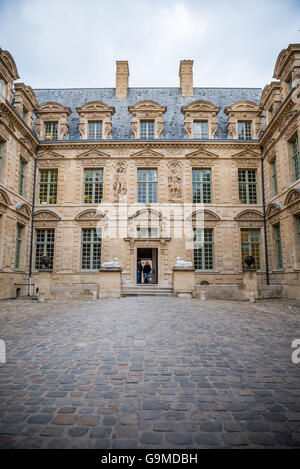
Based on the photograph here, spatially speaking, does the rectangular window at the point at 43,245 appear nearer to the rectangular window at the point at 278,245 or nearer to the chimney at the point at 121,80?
the chimney at the point at 121,80

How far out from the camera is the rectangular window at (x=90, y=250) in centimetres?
1852

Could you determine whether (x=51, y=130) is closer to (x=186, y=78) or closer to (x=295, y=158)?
(x=186, y=78)

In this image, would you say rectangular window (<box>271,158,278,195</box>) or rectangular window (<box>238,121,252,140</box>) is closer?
rectangular window (<box>271,158,278,195</box>)

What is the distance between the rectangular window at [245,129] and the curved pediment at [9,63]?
13.9 metres

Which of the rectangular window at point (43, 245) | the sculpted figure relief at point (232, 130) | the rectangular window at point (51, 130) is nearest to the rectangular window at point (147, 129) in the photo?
the sculpted figure relief at point (232, 130)

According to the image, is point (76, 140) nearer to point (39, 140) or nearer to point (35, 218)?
point (39, 140)

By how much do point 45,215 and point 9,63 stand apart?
8379 mm

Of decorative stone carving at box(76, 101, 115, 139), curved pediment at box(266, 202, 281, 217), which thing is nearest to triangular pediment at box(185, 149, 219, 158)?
curved pediment at box(266, 202, 281, 217)

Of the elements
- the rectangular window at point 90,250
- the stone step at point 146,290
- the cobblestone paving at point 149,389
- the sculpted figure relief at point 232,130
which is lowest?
the cobblestone paving at point 149,389

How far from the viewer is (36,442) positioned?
2295 millimetres

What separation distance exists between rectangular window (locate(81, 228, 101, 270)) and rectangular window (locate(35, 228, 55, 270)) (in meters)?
Answer: 1.97

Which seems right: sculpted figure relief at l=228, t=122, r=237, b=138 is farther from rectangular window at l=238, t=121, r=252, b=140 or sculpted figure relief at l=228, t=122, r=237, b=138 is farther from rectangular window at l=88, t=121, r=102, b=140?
rectangular window at l=88, t=121, r=102, b=140

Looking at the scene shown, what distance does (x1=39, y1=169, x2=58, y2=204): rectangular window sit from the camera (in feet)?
63.1

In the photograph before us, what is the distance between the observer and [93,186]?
62.5 feet
